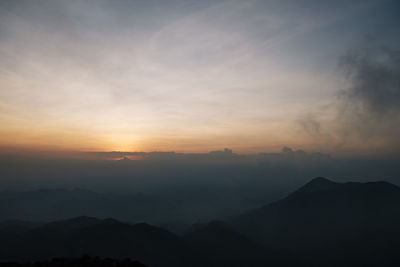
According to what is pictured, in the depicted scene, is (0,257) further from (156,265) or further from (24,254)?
(156,265)

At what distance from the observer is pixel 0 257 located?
186875mm

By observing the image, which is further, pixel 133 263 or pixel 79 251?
pixel 79 251

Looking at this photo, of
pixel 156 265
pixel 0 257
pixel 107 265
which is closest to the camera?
pixel 107 265

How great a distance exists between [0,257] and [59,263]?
207995 mm

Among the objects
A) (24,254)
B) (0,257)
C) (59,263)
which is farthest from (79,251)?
(59,263)

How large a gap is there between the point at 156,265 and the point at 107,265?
174 meters

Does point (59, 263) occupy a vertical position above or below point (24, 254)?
above

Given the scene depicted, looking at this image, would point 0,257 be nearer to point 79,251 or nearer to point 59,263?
point 79,251

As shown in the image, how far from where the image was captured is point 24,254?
19362 centimetres

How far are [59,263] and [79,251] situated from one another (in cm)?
18225

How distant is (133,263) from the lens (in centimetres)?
5306

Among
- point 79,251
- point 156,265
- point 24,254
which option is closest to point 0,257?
point 24,254

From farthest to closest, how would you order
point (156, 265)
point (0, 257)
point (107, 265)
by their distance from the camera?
point (156, 265) < point (0, 257) < point (107, 265)

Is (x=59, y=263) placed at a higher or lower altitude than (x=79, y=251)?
higher
